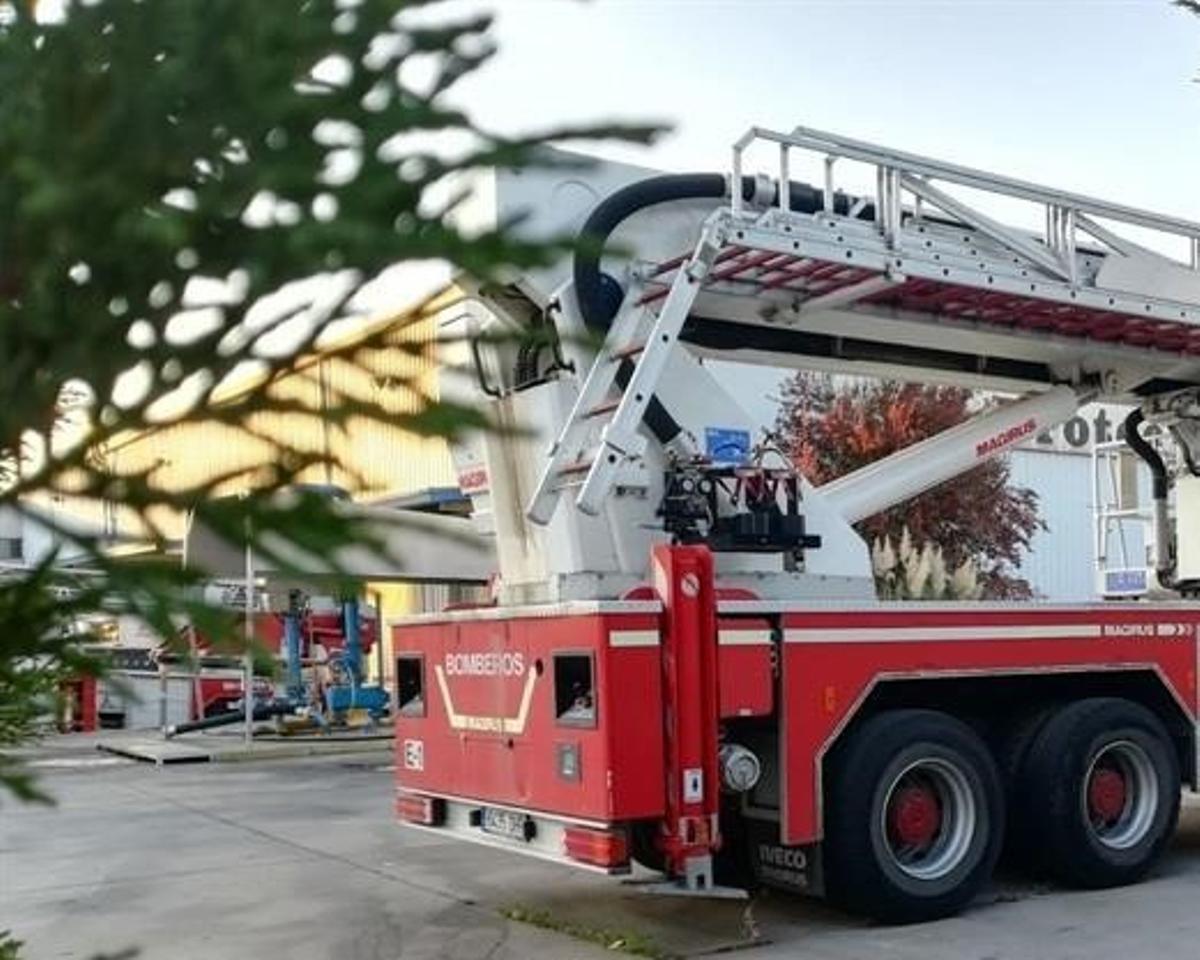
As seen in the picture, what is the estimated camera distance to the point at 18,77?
192 cm

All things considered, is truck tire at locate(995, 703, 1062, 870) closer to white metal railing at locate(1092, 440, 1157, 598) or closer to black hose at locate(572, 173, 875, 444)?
black hose at locate(572, 173, 875, 444)

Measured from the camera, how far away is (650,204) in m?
7.80

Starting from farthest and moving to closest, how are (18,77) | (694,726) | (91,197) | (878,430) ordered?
(878,430) → (694,726) → (18,77) → (91,197)

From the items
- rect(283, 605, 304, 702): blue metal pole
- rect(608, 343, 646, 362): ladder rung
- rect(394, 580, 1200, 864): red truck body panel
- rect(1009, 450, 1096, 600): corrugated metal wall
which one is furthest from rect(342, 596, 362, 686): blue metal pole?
rect(608, 343, 646, 362): ladder rung

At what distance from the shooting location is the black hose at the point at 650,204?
7480 millimetres

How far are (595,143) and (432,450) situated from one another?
44 cm

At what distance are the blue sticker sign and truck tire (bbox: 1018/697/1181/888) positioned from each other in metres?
2.22

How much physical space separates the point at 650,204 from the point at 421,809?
3390mm

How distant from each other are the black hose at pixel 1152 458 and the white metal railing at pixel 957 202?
1.62 metres

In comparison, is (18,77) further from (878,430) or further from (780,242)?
(878,430)

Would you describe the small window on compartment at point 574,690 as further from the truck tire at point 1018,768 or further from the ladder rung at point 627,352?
the truck tire at point 1018,768

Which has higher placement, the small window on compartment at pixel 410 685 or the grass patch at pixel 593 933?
the small window on compartment at pixel 410 685

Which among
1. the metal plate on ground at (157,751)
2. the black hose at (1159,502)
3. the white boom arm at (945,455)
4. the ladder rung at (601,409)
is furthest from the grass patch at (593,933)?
the metal plate on ground at (157,751)

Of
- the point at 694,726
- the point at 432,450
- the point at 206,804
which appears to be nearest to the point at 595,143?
the point at 432,450
